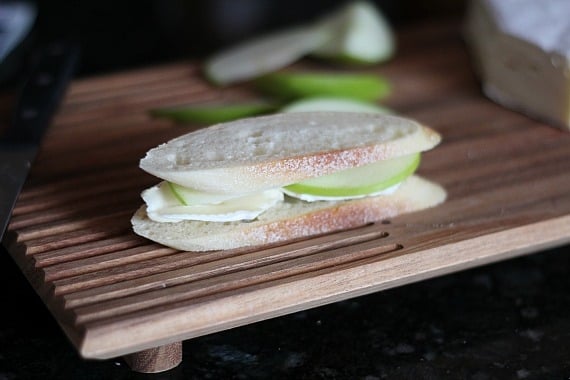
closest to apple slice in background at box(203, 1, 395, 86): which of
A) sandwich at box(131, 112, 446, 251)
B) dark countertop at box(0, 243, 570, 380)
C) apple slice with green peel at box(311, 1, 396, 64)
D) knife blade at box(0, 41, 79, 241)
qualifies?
apple slice with green peel at box(311, 1, 396, 64)

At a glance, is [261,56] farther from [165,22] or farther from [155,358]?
[155,358]

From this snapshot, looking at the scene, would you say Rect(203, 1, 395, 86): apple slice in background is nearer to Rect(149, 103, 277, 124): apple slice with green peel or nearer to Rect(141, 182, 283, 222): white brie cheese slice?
Rect(149, 103, 277, 124): apple slice with green peel

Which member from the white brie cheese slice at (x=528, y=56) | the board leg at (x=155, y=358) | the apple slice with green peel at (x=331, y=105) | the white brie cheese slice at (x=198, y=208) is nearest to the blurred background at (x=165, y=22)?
the white brie cheese slice at (x=528, y=56)

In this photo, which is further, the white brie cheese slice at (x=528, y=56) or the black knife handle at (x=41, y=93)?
the white brie cheese slice at (x=528, y=56)

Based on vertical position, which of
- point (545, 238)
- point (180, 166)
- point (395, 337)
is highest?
point (180, 166)

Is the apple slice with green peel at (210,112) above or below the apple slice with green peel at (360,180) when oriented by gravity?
below

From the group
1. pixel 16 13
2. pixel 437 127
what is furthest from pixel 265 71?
pixel 16 13

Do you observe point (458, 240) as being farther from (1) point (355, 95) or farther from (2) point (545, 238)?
(1) point (355, 95)

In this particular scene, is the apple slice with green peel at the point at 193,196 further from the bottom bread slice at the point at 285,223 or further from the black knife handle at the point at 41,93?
the black knife handle at the point at 41,93
